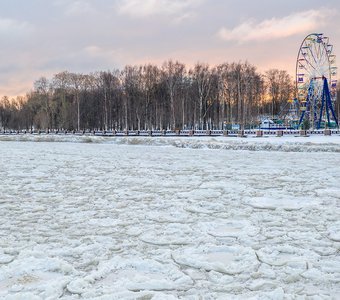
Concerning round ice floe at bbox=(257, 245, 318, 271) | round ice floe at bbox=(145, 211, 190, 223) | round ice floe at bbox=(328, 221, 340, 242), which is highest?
round ice floe at bbox=(145, 211, 190, 223)

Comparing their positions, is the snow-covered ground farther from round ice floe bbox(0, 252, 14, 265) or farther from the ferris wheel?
the ferris wheel

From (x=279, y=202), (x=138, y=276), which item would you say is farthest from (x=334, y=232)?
(x=138, y=276)

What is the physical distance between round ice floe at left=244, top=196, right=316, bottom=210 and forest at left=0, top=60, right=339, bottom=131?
53942 mm

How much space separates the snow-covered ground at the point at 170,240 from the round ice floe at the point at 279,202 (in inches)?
0.8

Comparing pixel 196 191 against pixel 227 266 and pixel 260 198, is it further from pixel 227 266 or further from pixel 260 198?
pixel 227 266

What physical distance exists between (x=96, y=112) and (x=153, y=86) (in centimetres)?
1537

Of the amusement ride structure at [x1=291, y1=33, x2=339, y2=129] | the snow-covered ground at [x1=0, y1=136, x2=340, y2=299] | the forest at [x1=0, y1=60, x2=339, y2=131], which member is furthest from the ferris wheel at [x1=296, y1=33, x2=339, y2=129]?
the snow-covered ground at [x1=0, y1=136, x2=340, y2=299]

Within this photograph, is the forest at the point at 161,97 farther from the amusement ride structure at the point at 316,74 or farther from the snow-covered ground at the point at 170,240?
the snow-covered ground at the point at 170,240

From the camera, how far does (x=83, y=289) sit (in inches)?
143

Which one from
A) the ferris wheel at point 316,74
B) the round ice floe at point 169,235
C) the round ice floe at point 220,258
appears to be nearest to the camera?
the round ice floe at point 220,258

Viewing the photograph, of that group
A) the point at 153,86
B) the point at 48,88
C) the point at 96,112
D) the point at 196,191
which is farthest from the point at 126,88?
the point at 196,191

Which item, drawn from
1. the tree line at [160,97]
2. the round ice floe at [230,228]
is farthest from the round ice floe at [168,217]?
the tree line at [160,97]

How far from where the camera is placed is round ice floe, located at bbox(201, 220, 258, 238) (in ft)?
18.0

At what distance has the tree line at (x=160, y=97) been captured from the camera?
229ft
